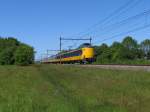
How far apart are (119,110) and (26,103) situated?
11.8 ft

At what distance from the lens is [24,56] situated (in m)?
112

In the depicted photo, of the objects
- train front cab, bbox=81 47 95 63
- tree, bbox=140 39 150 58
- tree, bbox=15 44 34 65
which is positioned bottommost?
train front cab, bbox=81 47 95 63

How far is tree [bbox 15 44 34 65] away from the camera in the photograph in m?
113

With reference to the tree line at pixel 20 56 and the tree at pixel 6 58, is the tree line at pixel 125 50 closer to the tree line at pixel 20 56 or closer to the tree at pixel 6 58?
the tree line at pixel 20 56

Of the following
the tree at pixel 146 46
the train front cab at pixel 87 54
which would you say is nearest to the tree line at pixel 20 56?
the train front cab at pixel 87 54

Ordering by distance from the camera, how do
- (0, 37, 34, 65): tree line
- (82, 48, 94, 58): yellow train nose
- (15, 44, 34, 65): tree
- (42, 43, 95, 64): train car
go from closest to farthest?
(82, 48, 94, 58): yellow train nose → (42, 43, 95, 64): train car → (15, 44, 34, 65): tree → (0, 37, 34, 65): tree line

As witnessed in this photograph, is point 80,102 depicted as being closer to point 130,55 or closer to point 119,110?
point 119,110

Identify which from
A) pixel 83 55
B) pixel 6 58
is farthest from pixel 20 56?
pixel 83 55

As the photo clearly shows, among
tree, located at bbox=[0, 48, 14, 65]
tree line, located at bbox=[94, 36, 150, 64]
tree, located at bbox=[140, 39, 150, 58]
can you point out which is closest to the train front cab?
tree line, located at bbox=[94, 36, 150, 64]

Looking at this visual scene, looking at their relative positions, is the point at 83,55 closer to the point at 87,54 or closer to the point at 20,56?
the point at 87,54

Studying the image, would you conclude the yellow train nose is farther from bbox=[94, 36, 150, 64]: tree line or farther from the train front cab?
bbox=[94, 36, 150, 64]: tree line

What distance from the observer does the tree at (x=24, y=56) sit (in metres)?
113

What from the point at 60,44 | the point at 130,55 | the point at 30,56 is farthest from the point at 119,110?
the point at 130,55

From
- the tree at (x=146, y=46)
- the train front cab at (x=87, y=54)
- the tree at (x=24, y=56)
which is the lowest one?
the train front cab at (x=87, y=54)
